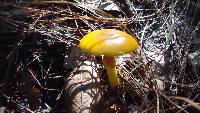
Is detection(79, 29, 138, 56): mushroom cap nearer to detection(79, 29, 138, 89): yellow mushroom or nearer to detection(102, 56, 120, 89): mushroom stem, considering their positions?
detection(79, 29, 138, 89): yellow mushroom

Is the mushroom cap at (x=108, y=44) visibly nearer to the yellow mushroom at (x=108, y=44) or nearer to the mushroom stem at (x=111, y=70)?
the yellow mushroom at (x=108, y=44)

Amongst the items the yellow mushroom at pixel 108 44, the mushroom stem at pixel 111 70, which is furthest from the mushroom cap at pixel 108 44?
the mushroom stem at pixel 111 70

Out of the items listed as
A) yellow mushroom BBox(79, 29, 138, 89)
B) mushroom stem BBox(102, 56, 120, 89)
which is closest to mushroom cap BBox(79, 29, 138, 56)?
yellow mushroom BBox(79, 29, 138, 89)

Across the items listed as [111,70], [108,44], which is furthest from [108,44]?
[111,70]

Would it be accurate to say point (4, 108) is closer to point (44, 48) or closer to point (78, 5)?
point (44, 48)

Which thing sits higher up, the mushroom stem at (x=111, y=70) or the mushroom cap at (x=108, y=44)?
the mushroom cap at (x=108, y=44)
